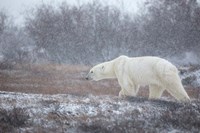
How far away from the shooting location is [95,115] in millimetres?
6988

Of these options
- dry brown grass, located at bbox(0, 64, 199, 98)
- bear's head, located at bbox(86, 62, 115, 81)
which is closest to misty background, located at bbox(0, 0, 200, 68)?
dry brown grass, located at bbox(0, 64, 199, 98)

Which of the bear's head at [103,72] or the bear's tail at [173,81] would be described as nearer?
the bear's tail at [173,81]

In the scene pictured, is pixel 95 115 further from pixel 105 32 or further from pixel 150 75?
pixel 105 32

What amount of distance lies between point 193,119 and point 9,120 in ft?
11.6

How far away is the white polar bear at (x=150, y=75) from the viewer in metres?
7.65

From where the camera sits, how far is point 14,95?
823 centimetres

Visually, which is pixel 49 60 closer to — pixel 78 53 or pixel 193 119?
pixel 78 53

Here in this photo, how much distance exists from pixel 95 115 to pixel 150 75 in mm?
1817

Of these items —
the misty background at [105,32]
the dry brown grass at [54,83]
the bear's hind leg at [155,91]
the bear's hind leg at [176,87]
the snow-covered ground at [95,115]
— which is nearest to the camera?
the snow-covered ground at [95,115]

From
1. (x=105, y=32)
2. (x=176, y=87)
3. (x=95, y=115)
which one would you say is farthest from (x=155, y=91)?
(x=105, y=32)

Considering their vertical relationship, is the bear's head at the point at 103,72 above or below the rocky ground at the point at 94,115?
above

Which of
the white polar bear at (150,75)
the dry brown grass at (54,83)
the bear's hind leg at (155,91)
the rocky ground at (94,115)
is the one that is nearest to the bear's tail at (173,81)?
the white polar bear at (150,75)

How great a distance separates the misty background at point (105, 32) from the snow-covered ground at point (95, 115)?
76.8 feet

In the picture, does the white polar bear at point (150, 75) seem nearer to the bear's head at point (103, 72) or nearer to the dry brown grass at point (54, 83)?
the bear's head at point (103, 72)
